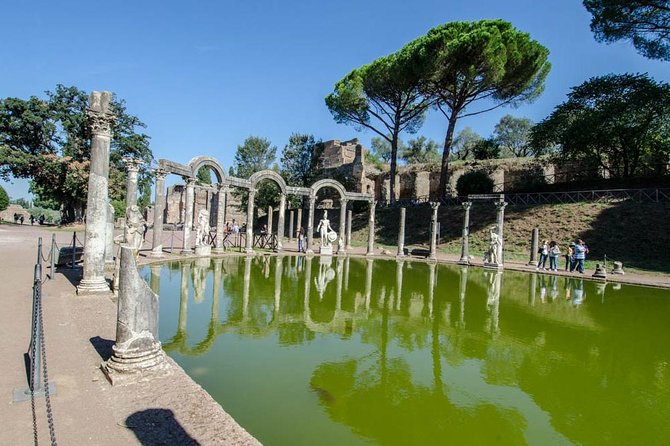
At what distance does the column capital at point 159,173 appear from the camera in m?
15.4

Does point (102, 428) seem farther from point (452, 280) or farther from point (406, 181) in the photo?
point (406, 181)

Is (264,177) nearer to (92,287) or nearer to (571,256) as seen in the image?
(92,287)

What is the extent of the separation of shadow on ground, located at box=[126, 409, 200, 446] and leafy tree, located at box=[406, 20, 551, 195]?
2557cm

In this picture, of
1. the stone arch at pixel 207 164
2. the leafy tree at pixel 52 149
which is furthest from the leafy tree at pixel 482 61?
the leafy tree at pixel 52 149

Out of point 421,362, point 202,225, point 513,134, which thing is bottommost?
point 421,362

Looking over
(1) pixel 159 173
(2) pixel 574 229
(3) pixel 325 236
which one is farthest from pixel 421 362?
(2) pixel 574 229

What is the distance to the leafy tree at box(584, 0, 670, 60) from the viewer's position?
22.5m

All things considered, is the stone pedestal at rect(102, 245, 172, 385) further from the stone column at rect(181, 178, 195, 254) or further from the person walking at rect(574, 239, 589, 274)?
the person walking at rect(574, 239, 589, 274)

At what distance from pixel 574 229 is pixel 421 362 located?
2098cm

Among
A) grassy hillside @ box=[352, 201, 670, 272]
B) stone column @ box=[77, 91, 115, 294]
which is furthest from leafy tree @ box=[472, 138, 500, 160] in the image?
stone column @ box=[77, 91, 115, 294]

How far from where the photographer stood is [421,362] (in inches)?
227

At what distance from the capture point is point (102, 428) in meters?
3.19

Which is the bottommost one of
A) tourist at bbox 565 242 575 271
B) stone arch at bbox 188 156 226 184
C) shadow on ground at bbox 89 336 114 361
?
shadow on ground at bbox 89 336 114 361

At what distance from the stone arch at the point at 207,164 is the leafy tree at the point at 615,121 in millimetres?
23164
